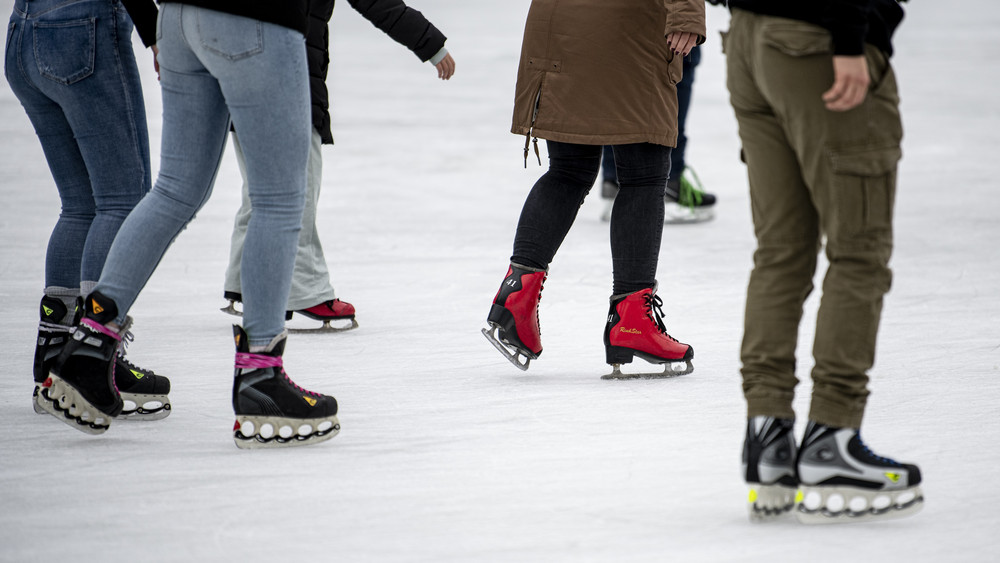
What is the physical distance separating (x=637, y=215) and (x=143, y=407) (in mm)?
1346

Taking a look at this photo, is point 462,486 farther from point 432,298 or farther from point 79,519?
point 432,298

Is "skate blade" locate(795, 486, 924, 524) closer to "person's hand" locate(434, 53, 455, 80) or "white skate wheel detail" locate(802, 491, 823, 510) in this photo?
"white skate wheel detail" locate(802, 491, 823, 510)

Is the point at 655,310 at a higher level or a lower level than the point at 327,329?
higher

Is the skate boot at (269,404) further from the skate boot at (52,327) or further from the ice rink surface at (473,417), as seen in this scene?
the skate boot at (52,327)

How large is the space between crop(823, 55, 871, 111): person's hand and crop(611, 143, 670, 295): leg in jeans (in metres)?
1.30

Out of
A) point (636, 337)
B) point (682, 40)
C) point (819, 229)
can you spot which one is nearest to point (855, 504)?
point (819, 229)

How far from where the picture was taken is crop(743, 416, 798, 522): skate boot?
6.88 ft

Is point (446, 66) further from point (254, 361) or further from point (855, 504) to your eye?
point (855, 504)

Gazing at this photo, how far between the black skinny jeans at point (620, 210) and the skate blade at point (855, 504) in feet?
3.93

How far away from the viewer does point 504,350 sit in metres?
3.18

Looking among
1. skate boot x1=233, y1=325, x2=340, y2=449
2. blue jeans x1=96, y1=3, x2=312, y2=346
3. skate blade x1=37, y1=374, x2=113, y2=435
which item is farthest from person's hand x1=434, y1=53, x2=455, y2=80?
skate blade x1=37, y1=374, x2=113, y2=435

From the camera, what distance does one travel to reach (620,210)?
3.27 m

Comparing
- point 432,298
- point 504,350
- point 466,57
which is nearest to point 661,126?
point 504,350

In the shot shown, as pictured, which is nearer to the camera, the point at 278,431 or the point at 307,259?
the point at 278,431
